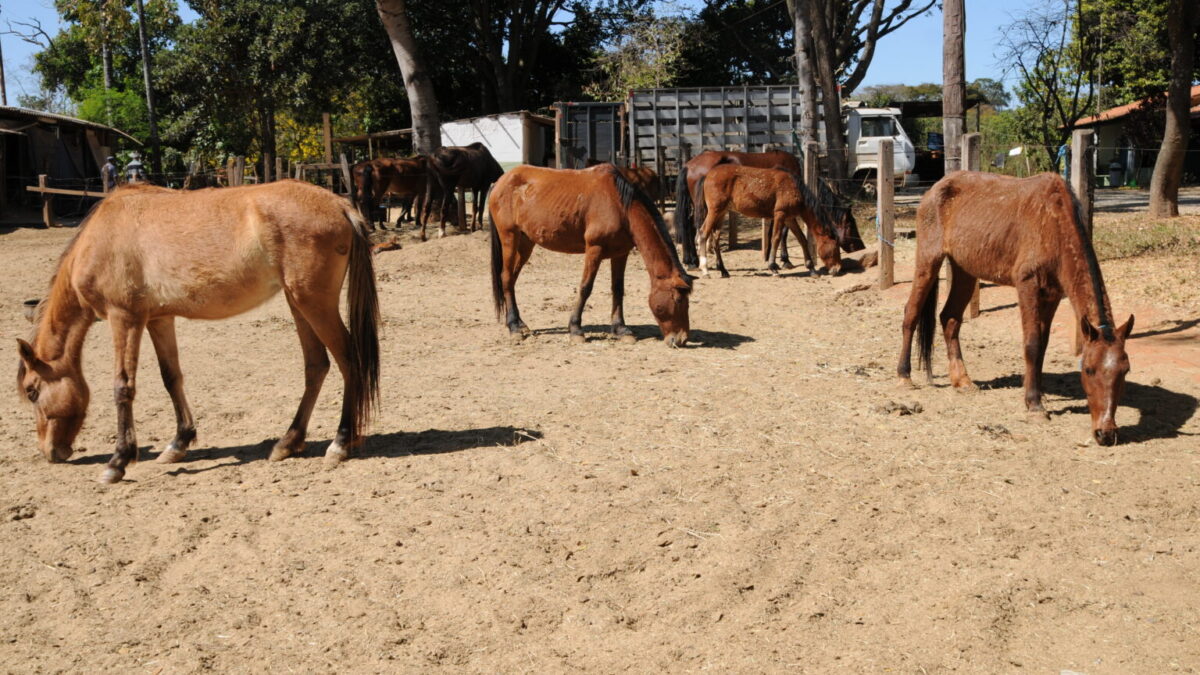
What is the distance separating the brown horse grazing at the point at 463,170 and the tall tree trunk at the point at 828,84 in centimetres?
673

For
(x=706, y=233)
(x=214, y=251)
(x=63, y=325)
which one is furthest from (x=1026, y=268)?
(x=706, y=233)

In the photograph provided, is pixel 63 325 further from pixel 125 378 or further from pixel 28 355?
pixel 125 378

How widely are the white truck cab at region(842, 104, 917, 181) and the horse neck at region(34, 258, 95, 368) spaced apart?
24.4 m

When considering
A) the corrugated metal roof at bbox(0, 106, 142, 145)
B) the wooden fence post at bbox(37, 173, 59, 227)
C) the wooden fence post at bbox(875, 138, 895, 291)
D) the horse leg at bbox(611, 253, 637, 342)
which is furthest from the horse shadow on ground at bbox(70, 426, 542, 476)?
the corrugated metal roof at bbox(0, 106, 142, 145)

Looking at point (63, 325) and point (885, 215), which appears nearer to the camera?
point (63, 325)

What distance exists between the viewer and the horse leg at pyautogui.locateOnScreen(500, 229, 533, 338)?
33.8 feet

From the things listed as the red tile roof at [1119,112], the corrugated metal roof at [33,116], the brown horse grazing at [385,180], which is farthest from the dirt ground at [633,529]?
the red tile roof at [1119,112]

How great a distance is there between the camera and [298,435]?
20.4 ft

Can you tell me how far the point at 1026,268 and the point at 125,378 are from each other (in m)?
5.87

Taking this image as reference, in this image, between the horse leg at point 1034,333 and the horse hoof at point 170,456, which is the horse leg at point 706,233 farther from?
the horse hoof at point 170,456

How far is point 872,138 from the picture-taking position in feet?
95.9

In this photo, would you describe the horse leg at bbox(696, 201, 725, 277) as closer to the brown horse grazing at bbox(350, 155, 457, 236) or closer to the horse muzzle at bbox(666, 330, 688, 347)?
the horse muzzle at bbox(666, 330, 688, 347)

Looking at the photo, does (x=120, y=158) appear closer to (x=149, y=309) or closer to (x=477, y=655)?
(x=149, y=309)

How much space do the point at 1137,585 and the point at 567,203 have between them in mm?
6818
